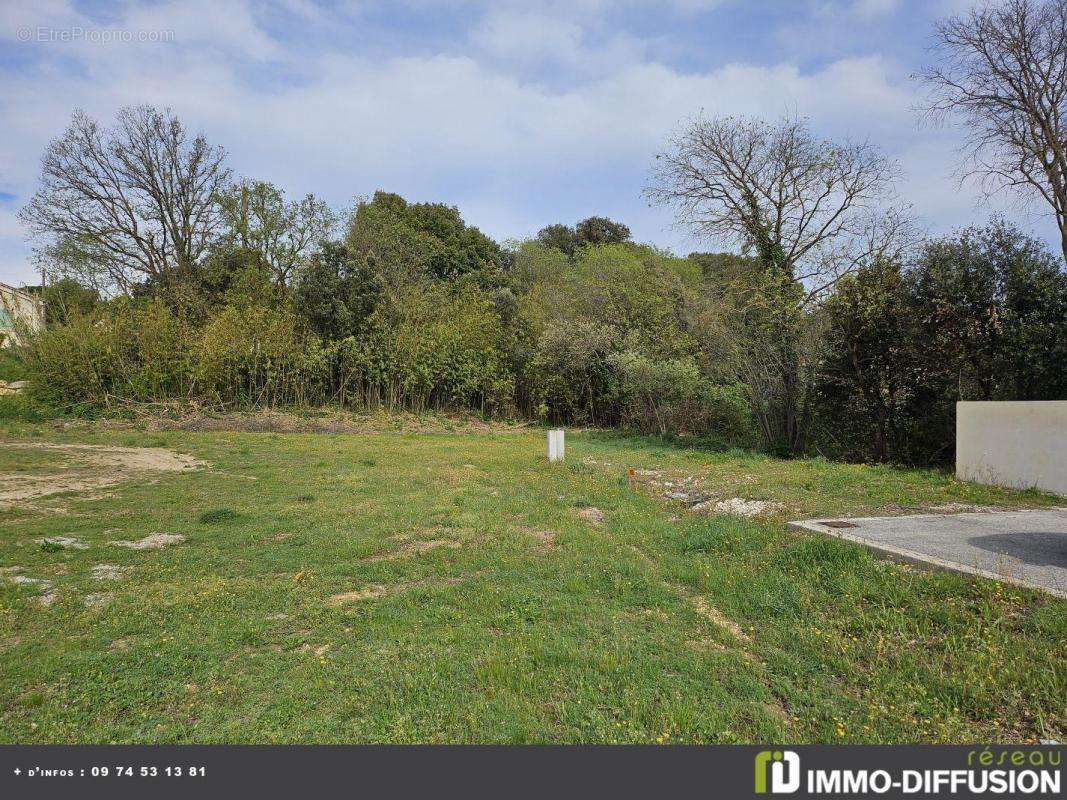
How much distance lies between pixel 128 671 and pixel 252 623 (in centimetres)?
62

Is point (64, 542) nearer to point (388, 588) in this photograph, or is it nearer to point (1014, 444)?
point (388, 588)

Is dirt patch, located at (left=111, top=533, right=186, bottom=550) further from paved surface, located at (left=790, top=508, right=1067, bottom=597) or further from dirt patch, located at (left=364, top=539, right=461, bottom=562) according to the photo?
paved surface, located at (left=790, top=508, right=1067, bottom=597)

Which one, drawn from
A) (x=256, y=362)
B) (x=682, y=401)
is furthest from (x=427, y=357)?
(x=682, y=401)

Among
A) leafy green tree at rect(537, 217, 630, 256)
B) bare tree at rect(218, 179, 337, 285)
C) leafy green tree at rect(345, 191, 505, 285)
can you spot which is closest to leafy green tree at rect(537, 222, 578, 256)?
leafy green tree at rect(537, 217, 630, 256)

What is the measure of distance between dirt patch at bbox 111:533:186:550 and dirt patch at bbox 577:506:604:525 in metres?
3.70

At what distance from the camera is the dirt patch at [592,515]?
18.4ft

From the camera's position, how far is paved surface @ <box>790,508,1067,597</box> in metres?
3.50

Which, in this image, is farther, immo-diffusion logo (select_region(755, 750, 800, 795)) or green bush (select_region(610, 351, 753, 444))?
green bush (select_region(610, 351, 753, 444))

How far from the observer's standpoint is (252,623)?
318 cm

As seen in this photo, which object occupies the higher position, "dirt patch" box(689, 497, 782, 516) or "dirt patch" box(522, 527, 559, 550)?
"dirt patch" box(689, 497, 782, 516)

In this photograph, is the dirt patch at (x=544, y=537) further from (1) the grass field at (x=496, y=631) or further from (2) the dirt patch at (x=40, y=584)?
(2) the dirt patch at (x=40, y=584)

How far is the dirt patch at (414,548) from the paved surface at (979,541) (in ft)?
10.1

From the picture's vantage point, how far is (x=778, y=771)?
1.96 meters

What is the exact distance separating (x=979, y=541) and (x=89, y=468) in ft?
A: 32.7
